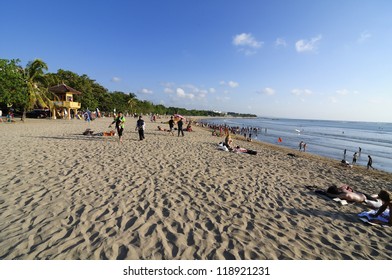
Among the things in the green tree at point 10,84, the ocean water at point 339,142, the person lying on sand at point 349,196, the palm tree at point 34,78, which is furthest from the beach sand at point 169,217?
the palm tree at point 34,78

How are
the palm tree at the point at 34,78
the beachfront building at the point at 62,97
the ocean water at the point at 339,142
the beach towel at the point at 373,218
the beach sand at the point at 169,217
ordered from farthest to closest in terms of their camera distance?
the beachfront building at the point at 62,97 < the palm tree at the point at 34,78 < the ocean water at the point at 339,142 < the beach towel at the point at 373,218 < the beach sand at the point at 169,217

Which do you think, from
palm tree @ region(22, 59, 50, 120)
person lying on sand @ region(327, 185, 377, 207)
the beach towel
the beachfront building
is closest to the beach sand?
the beach towel

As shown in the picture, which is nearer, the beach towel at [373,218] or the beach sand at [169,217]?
the beach sand at [169,217]

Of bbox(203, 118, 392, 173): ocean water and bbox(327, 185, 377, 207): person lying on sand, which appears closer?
bbox(327, 185, 377, 207): person lying on sand

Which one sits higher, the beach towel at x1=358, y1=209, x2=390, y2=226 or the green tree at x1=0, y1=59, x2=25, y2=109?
the green tree at x1=0, y1=59, x2=25, y2=109

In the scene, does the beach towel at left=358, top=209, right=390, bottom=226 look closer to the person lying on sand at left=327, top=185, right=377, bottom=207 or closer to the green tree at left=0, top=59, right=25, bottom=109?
the person lying on sand at left=327, top=185, right=377, bottom=207

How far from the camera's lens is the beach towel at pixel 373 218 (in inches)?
173

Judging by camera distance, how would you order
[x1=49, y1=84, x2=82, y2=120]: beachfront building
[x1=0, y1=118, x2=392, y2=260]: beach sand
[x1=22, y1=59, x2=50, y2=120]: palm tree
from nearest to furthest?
[x1=0, y1=118, x2=392, y2=260]: beach sand
[x1=22, y1=59, x2=50, y2=120]: palm tree
[x1=49, y1=84, x2=82, y2=120]: beachfront building

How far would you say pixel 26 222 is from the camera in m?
3.61

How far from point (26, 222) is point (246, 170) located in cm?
679

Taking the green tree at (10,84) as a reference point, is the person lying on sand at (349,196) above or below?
below

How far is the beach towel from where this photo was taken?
440 centimetres

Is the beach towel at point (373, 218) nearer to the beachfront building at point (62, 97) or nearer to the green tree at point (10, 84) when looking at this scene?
the green tree at point (10, 84)
